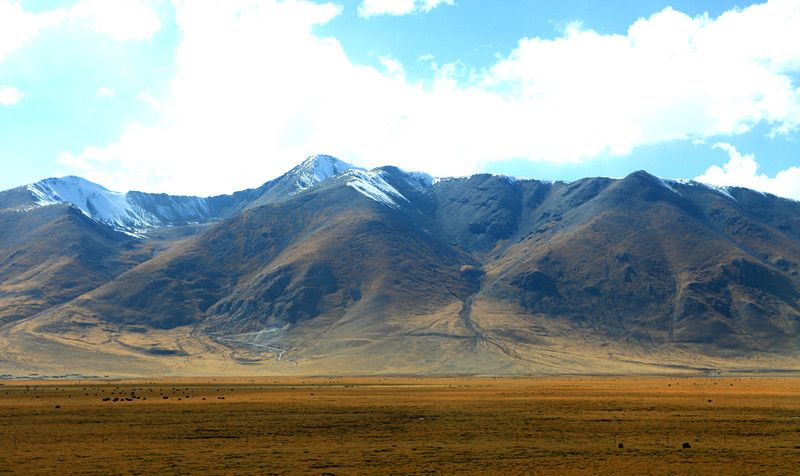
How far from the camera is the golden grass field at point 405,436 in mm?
39969

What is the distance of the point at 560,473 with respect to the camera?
37.7 meters

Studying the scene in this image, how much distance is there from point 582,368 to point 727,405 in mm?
124630

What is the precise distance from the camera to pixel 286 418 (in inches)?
2501

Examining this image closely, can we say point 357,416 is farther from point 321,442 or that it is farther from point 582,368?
point 582,368

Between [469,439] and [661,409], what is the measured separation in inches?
1105

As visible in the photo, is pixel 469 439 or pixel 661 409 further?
pixel 661 409

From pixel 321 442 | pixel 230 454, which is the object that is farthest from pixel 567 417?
pixel 230 454

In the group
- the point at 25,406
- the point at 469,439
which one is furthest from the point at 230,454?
the point at 25,406

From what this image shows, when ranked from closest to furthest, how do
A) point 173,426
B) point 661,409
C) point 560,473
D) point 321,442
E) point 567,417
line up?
point 560,473, point 321,442, point 173,426, point 567,417, point 661,409

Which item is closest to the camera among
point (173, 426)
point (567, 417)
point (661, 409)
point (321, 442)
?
point (321, 442)

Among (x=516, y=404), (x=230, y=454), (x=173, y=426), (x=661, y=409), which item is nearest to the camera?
(x=230, y=454)

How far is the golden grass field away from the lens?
39969mm

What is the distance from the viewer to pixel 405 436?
52.1 m

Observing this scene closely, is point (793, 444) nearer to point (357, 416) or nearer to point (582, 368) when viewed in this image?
point (357, 416)
